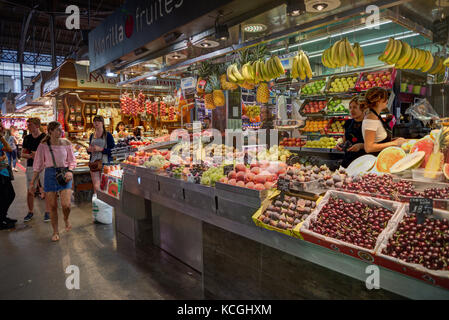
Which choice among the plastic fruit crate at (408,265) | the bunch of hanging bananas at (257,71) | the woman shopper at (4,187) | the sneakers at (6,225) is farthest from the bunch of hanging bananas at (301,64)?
the sneakers at (6,225)

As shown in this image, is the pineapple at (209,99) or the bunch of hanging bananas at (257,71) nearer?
A: the bunch of hanging bananas at (257,71)

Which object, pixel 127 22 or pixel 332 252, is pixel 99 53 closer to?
pixel 127 22

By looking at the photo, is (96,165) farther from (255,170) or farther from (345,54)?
(345,54)

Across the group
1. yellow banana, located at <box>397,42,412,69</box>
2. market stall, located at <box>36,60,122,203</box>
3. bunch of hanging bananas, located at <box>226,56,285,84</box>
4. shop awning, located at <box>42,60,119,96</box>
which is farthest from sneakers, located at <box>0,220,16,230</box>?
yellow banana, located at <box>397,42,412,69</box>

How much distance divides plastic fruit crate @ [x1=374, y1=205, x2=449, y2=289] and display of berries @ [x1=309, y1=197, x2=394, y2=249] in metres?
0.06

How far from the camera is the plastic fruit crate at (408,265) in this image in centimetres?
138

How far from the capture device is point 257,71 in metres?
4.00

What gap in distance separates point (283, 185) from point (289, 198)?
0.35ft

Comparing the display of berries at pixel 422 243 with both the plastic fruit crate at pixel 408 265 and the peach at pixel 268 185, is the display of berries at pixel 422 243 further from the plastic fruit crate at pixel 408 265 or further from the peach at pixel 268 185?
the peach at pixel 268 185

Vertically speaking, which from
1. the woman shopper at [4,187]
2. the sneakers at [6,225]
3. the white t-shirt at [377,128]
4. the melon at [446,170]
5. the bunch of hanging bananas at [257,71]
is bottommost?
the sneakers at [6,225]

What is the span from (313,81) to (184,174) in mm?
4739

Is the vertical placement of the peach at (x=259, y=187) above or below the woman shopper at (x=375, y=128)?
below

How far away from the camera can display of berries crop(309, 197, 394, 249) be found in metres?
1.73

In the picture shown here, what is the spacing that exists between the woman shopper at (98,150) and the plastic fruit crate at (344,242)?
Answer: 4.85m
